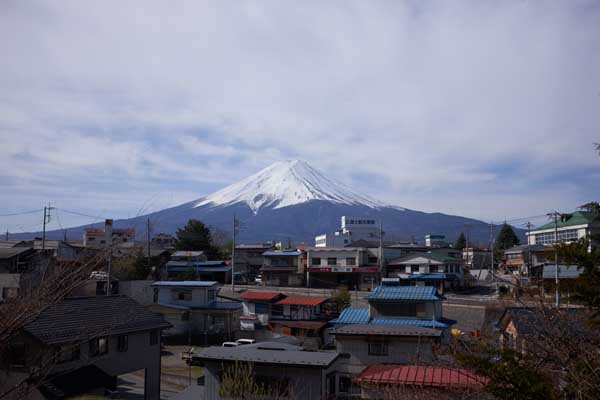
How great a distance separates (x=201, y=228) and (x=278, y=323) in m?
29.8

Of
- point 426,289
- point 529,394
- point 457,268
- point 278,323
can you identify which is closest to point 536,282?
point 529,394

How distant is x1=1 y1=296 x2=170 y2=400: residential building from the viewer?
14.5 m

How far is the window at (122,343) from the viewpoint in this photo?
58.0ft

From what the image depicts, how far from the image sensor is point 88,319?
17.1 meters

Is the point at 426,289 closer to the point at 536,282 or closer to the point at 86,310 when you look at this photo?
the point at 86,310

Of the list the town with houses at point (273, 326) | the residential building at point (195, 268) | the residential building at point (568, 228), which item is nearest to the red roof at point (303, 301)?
the town with houses at point (273, 326)

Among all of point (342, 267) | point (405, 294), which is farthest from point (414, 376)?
point (342, 267)

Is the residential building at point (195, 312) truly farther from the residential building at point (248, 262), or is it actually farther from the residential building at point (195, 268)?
the residential building at point (248, 262)

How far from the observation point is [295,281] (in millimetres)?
50250

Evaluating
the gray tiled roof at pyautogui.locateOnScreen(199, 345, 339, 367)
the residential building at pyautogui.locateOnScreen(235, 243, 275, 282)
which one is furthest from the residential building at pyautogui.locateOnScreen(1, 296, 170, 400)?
the residential building at pyautogui.locateOnScreen(235, 243, 275, 282)

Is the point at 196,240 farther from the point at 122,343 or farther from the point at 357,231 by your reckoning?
the point at 122,343

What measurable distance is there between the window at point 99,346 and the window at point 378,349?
946 cm

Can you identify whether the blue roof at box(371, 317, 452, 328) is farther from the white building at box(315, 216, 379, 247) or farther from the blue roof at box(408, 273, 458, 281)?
the white building at box(315, 216, 379, 247)

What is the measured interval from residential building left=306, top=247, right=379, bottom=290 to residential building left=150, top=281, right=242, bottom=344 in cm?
1551
